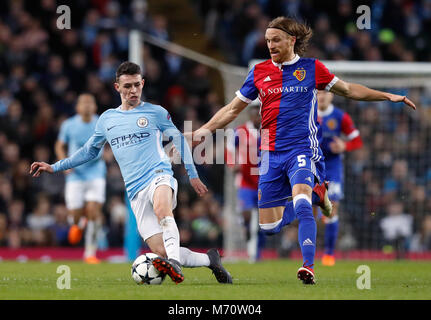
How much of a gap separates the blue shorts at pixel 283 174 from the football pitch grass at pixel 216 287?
0.82m

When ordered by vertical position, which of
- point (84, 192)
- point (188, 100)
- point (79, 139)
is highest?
point (188, 100)

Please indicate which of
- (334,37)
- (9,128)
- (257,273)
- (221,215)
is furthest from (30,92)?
(257,273)

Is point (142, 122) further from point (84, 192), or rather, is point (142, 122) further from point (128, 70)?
point (84, 192)

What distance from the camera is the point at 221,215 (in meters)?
16.7

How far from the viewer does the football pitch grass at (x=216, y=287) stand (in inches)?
250

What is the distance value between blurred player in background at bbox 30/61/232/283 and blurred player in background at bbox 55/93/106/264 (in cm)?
488

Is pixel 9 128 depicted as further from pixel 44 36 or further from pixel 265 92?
pixel 265 92

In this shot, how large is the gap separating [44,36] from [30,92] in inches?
61.9

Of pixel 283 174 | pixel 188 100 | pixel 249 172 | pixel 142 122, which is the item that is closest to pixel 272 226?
pixel 283 174

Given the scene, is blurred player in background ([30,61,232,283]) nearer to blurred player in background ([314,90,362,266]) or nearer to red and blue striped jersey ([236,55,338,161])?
red and blue striped jersey ([236,55,338,161])

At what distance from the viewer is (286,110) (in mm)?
8016

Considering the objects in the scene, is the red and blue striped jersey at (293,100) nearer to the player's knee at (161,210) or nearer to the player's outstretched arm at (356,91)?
the player's outstretched arm at (356,91)

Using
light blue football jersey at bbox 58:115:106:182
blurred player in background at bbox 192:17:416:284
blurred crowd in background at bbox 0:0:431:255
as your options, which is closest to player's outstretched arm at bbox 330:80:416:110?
blurred player in background at bbox 192:17:416:284

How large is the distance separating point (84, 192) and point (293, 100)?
5971 millimetres
